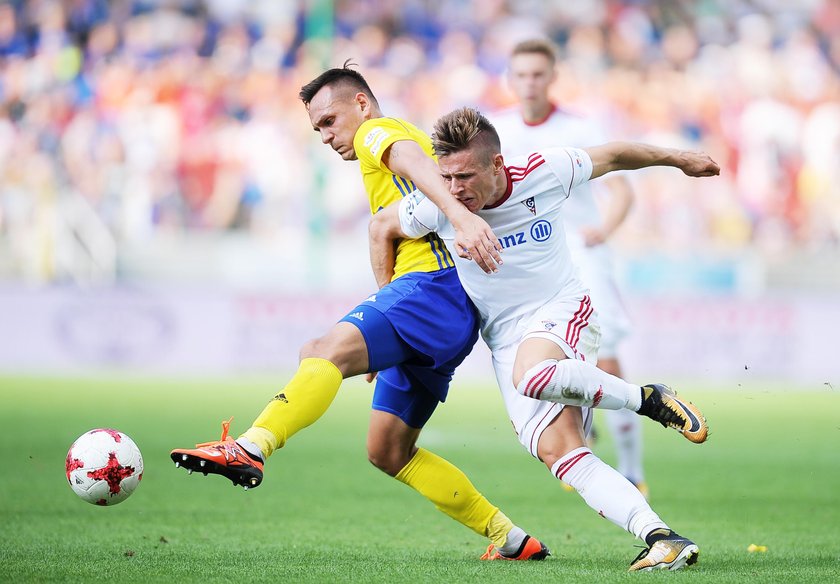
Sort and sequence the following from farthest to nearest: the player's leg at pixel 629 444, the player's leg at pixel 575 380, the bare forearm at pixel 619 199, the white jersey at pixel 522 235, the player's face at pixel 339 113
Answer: the bare forearm at pixel 619 199 → the player's leg at pixel 629 444 → the player's face at pixel 339 113 → the white jersey at pixel 522 235 → the player's leg at pixel 575 380

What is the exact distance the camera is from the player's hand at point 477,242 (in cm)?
459

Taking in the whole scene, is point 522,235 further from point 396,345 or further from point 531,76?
point 531,76

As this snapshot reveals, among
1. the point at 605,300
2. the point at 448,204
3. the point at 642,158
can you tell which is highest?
the point at 605,300

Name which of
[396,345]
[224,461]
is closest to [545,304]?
[396,345]

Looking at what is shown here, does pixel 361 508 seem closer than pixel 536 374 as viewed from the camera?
No

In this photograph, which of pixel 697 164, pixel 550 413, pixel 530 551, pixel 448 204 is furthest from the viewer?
pixel 530 551

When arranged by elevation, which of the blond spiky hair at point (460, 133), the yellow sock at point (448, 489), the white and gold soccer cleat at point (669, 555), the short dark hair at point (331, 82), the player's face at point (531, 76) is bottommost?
the white and gold soccer cleat at point (669, 555)

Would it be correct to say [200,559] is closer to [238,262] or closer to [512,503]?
[512,503]

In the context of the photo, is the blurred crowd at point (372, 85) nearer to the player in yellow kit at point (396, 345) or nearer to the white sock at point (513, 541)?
the player in yellow kit at point (396, 345)

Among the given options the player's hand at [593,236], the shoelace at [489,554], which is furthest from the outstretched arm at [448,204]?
the player's hand at [593,236]

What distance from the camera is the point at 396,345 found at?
16.6ft

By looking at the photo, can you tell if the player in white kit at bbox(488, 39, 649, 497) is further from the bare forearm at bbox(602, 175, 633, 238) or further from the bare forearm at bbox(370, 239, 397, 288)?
the bare forearm at bbox(370, 239, 397, 288)

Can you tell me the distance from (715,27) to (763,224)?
194 inches

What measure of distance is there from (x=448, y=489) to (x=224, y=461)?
142 centimetres
